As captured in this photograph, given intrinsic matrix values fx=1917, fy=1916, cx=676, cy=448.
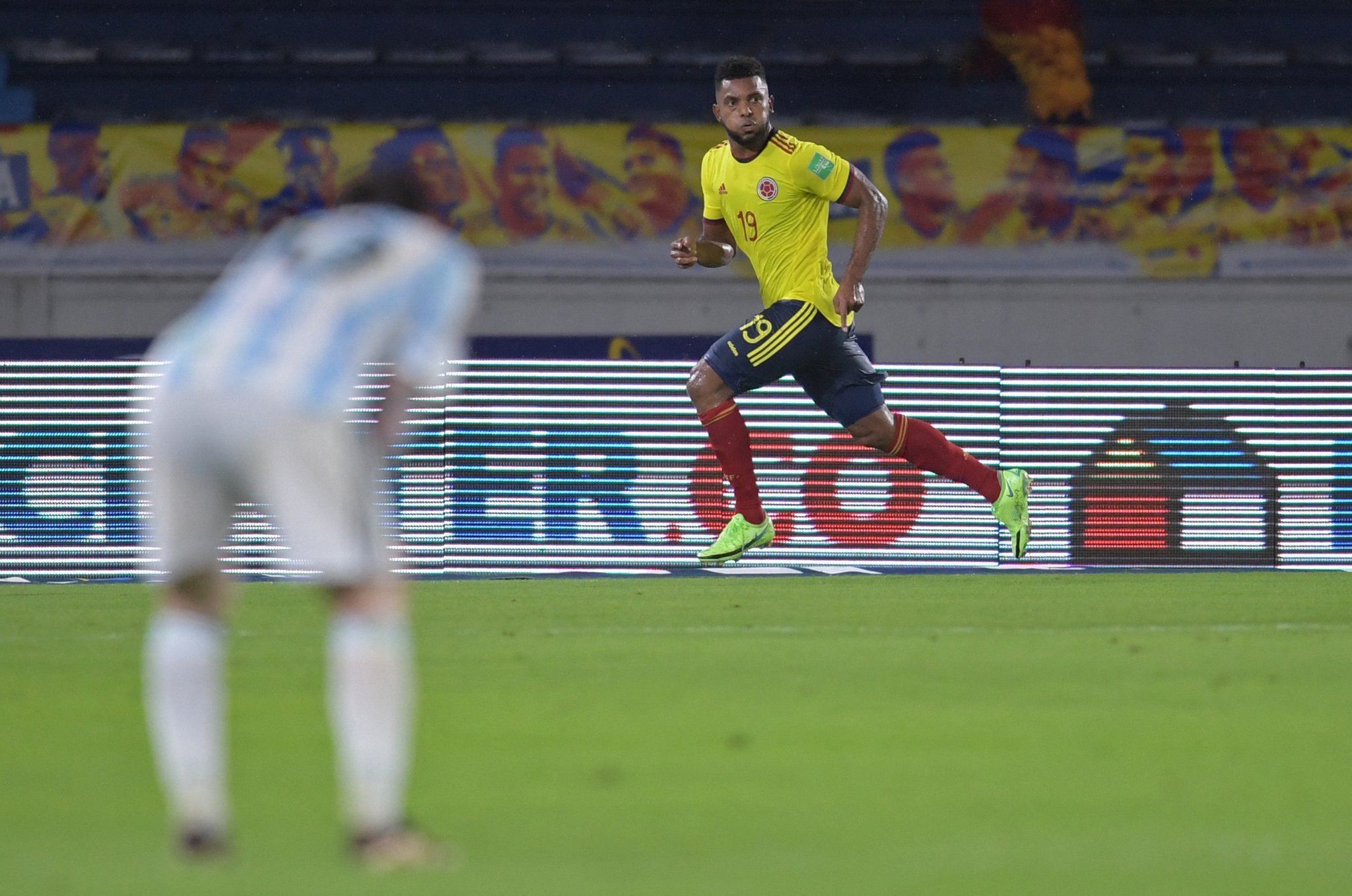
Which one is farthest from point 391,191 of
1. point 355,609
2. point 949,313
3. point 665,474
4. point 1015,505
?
point 949,313

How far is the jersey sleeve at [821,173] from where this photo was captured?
785 cm

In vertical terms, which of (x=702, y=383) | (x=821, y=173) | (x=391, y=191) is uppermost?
(x=391, y=191)

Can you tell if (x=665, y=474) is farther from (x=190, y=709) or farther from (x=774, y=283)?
(x=190, y=709)

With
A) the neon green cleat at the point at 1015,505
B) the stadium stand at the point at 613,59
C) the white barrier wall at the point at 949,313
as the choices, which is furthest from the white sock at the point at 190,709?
the stadium stand at the point at 613,59

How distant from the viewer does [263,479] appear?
3062mm

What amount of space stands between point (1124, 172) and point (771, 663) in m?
10.1

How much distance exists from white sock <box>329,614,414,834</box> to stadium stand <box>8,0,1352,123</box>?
14.2 meters

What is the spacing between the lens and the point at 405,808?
145 inches

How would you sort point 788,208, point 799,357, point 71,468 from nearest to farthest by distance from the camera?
1. point 799,357
2. point 788,208
3. point 71,468

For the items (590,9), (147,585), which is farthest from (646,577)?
(590,9)

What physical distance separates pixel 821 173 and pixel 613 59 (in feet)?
31.7

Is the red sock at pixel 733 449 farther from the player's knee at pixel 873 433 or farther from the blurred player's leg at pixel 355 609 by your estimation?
the blurred player's leg at pixel 355 609

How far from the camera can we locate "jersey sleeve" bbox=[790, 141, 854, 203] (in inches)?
309

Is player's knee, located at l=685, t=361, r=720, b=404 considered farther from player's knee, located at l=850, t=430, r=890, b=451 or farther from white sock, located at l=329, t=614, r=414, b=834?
white sock, located at l=329, t=614, r=414, b=834
